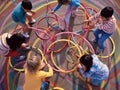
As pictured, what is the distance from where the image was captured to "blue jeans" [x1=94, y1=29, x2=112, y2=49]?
5.81 m

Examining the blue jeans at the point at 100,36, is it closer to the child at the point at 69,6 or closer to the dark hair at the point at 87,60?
the child at the point at 69,6

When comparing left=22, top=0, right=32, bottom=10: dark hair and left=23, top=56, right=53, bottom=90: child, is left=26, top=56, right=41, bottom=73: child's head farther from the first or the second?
left=22, top=0, right=32, bottom=10: dark hair

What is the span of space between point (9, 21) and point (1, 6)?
20.1 inches

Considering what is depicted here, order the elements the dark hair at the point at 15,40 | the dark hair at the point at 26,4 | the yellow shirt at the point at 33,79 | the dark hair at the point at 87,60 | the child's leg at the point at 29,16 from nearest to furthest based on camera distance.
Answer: the yellow shirt at the point at 33,79 → the dark hair at the point at 87,60 → the dark hair at the point at 15,40 → the dark hair at the point at 26,4 → the child's leg at the point at 29,16

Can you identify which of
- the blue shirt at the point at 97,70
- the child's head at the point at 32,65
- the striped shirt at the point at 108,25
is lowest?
the blue shirt at the point at 97,70

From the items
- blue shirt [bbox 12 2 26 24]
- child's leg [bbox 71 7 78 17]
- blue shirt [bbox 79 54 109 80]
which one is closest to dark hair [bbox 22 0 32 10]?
blue shirt [bbox 12 2 26 24]

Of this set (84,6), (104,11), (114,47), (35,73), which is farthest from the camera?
(84,6)

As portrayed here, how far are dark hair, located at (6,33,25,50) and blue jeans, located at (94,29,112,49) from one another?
176cm

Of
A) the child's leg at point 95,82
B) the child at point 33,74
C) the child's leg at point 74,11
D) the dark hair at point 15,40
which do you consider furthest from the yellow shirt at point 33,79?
the child's leg at point 74,11

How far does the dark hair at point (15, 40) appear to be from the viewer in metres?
5.15

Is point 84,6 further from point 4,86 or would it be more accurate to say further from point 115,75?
point 4,86

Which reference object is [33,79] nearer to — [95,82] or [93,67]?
[93,67]

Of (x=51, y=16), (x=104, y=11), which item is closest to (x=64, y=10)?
(x=51, y=16)

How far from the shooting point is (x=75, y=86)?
5.93 metres
